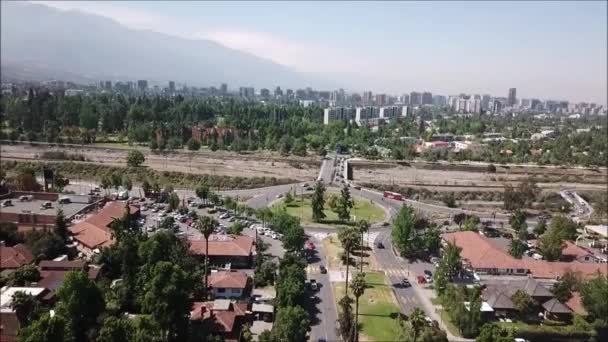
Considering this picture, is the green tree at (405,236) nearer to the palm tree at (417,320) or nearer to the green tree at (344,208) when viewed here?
the green tree at (344,208)

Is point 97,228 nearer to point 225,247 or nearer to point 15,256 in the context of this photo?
point 15,256

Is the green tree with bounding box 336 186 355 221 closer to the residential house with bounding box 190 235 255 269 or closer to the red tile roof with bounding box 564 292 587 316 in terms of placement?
the residential house with bounding box 190 235 255 269

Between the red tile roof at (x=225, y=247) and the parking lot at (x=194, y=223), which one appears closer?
the red tile roof at (x=225, y=247)

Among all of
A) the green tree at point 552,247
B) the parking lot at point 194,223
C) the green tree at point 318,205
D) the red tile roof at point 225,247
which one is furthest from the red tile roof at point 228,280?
the green tree at point 552,247

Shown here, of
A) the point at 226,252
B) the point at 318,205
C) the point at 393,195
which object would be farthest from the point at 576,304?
the point at 393,195

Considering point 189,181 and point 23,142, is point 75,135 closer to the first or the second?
point 23,142

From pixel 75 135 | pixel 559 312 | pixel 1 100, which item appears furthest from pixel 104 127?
pixel 559 312

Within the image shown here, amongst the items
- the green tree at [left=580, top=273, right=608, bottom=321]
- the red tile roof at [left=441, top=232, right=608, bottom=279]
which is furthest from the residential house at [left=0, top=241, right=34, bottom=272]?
the green tree at [left=580, top=273, right=608, bottom=321]
